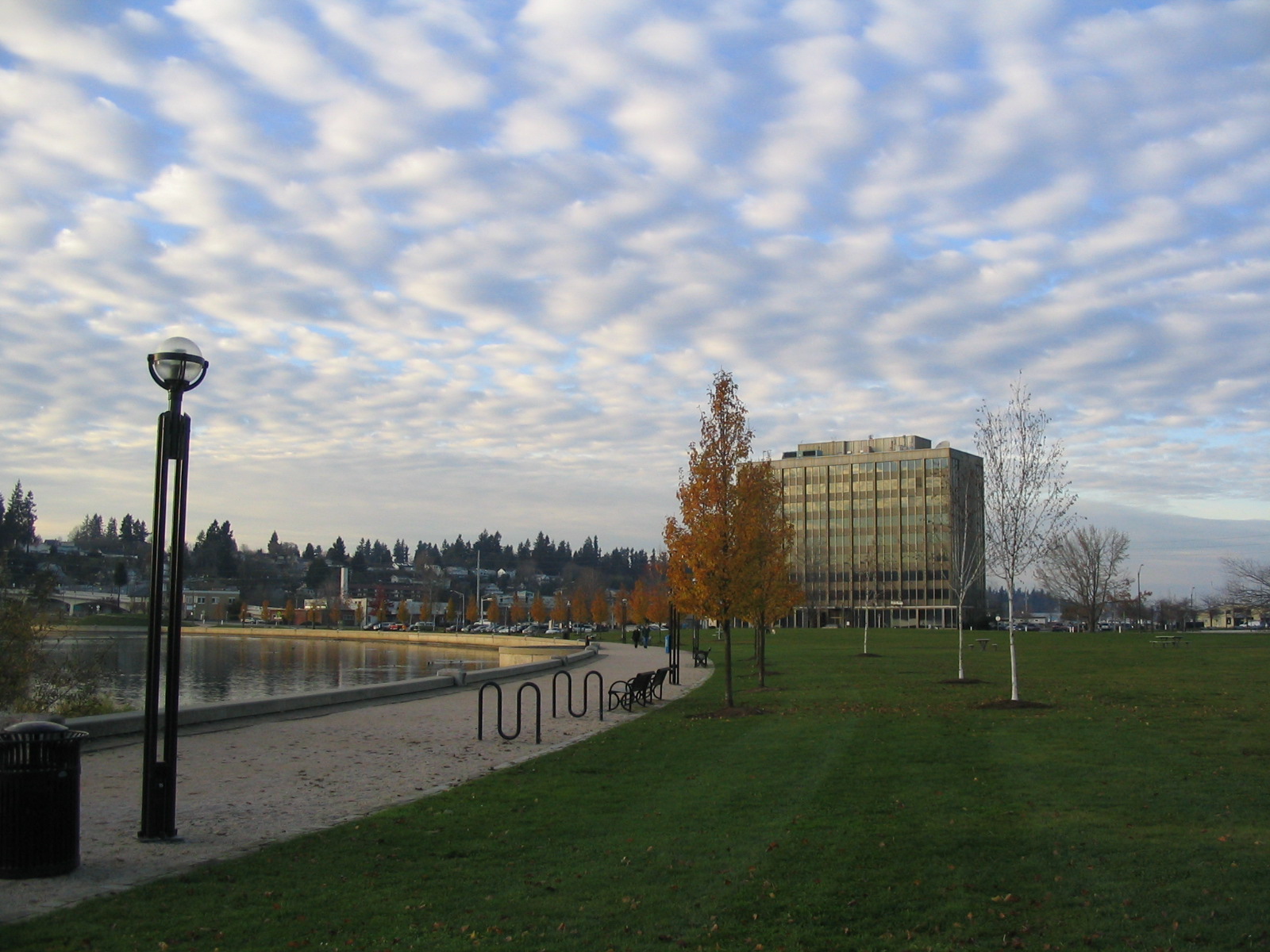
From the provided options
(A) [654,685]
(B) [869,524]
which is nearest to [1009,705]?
(A) [654,685]

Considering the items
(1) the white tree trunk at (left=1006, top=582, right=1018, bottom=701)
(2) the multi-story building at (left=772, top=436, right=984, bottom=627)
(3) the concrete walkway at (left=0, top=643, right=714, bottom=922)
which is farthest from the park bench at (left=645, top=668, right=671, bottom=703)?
(2) the multi-story building at (left=772, top=436, right=984, bottom=627)

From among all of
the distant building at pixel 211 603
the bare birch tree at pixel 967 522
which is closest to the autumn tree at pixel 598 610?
the distant building at pixel 211 603

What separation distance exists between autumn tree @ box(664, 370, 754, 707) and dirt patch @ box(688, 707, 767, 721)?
301mm

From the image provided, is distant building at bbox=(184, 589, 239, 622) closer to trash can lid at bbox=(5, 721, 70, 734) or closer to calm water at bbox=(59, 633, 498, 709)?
calm water at bbox=(59, 633, 498, 709)

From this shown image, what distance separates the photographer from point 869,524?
13575cm

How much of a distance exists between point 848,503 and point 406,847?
133 meters

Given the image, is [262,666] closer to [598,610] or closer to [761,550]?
[761,550]

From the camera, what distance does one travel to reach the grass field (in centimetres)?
608

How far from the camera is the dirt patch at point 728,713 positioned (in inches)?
738

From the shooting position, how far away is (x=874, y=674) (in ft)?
97.0

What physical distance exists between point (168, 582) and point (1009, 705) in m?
15.4

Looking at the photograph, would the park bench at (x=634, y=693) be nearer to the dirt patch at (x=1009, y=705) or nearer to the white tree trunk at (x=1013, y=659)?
the dirt patch at (x=1009, y=705)

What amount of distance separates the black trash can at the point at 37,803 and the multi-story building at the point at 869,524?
114m

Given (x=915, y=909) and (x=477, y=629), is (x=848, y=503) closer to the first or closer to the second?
(x=477, y=629)
